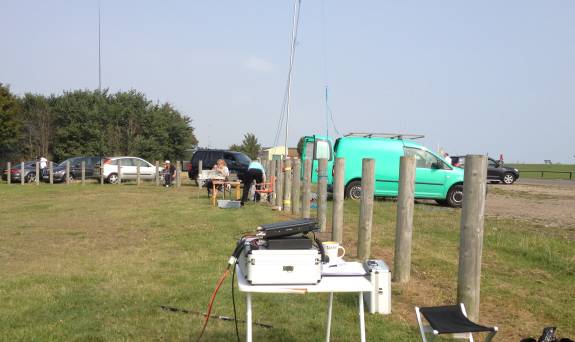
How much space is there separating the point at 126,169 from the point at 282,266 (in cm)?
2628

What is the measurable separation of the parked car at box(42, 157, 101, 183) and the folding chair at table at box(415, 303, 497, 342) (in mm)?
27294

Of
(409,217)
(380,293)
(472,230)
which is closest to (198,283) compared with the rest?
(380,293)

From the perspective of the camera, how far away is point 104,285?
19.7ft

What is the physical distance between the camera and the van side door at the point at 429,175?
1669cm

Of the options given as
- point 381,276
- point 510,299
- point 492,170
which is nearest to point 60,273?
point 381,276

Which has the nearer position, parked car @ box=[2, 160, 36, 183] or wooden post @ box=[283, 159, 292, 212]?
wooden post @ box=[283, 159, 292, 212]

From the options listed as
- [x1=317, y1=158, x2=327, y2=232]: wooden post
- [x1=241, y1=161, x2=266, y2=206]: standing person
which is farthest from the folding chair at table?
[x1=241, y1=161, x2=266, y2=206]: standing person

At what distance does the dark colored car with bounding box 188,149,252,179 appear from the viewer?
85.9 feet

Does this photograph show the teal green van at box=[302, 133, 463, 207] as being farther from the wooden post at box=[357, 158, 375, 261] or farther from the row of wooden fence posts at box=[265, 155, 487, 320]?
the wooden post at box=[357, 158, 375, 261]

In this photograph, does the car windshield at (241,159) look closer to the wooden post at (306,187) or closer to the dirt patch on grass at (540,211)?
the dirt patch on grass at (540,211)

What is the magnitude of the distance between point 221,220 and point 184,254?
13.1 ft

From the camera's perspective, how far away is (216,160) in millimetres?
26719

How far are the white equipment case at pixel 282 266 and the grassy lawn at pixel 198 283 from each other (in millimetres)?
1404

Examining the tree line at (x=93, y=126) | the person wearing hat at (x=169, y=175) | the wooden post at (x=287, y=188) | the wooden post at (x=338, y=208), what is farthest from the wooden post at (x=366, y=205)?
the tree line at (x=93, y=126)
